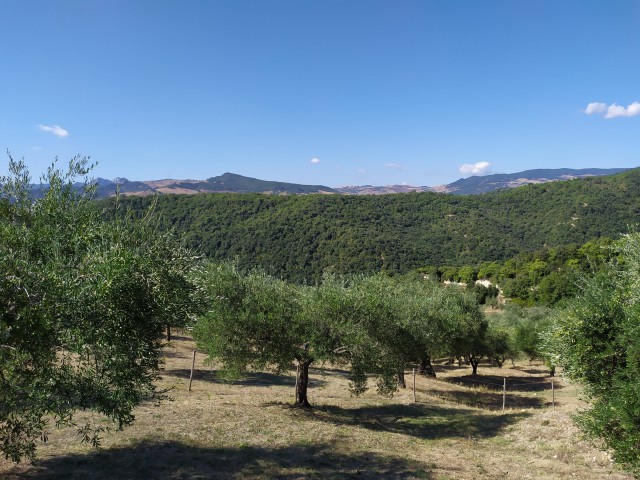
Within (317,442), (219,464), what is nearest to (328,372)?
(317,442)

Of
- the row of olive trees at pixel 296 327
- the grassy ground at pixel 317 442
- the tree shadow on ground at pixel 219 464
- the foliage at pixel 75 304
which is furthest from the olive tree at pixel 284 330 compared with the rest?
the foliage at pixel 75 304

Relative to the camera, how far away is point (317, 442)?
56.3ft

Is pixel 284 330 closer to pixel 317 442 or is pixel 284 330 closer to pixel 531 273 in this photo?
pixel 317 442

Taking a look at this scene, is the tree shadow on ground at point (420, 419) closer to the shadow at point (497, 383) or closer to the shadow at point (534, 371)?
the shadow at point (497, 383)

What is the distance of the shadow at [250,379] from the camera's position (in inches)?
1121

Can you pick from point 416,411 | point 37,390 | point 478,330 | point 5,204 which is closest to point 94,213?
point 5,204

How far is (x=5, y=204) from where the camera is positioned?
1184 cm

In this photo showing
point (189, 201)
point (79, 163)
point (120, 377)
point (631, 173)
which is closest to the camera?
point (120, 377)

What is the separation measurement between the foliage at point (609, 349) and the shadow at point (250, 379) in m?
20.2

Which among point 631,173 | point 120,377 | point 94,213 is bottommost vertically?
point 120,377

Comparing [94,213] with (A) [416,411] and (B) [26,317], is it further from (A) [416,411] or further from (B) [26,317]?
(A) [416,411]

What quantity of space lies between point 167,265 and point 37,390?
4.03 m

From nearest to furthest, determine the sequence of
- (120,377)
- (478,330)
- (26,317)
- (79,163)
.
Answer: (26,317), (120,377), (79,163), (478,330)

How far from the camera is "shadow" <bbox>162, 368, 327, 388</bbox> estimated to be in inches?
1121
